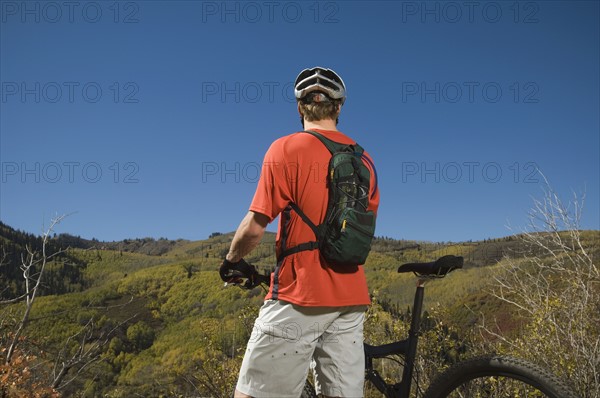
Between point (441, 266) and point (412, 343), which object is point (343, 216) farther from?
point (412, 343)

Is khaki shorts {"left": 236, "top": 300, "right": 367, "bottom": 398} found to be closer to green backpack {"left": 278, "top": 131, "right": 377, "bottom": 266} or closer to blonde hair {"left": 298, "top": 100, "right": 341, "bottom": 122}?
green backpack {"left": 278, "top": 131, "right": 377, "bottom": 266}

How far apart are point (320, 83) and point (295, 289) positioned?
1.02 m

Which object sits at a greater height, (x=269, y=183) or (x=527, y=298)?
(x=269, y=183)

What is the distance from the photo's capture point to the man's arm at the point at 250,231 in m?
2.30

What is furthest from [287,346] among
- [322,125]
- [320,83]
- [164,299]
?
[164,299]

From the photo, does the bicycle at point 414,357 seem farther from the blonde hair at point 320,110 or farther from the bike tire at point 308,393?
the blonde hair at point 320,110

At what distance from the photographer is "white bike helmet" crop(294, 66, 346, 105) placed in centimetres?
251

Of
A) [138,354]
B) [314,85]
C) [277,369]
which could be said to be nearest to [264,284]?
[277,369]

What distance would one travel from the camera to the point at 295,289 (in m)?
2.26

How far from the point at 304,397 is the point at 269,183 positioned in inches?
50.8

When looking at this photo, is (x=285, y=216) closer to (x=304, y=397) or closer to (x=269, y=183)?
(x=269, y=183)

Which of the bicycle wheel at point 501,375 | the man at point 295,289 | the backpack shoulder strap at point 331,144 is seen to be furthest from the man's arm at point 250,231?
the bicycle wheel at point 501,375

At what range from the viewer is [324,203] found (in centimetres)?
234

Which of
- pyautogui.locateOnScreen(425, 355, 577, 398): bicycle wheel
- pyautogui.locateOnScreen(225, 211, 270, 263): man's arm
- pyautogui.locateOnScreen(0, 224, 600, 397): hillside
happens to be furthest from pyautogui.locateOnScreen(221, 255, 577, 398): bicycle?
pyautogui.locateOnScreen(0, 224, 600, 397): hillside
